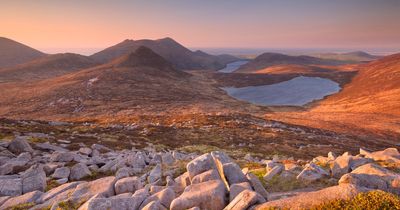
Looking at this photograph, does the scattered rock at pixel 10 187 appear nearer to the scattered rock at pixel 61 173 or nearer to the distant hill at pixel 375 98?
the scattered rock at pixel 61 173

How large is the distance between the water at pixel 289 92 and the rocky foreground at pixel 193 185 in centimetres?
9156

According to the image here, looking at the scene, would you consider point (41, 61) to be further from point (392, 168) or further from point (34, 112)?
point (392, 168)

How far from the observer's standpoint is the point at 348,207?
24.7ft

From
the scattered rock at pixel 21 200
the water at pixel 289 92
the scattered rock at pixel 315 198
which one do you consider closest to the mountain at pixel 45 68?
the water at pixel 289 92

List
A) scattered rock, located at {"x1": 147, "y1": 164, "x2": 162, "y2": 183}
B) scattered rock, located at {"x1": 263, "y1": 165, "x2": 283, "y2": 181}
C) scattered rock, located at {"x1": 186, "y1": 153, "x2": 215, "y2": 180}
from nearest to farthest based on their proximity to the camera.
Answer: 1. scattered rock, located at {"x1": 186, "y1": 153, "x2": 215, "y2": 180}
2. scattered rock, located at {"x1": 263, "y1": 165, "x2": 283, "y2": 181}
3. scattered rock, located at {"x1": 147, "y1": 164, "x2": 162, "y2": 183}

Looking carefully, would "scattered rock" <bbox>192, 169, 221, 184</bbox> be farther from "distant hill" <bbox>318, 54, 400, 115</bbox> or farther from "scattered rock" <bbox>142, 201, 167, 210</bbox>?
"distant hill" <bbox>318, 54, 400, 115</bbox>

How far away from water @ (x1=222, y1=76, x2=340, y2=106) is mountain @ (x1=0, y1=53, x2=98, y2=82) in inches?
3945

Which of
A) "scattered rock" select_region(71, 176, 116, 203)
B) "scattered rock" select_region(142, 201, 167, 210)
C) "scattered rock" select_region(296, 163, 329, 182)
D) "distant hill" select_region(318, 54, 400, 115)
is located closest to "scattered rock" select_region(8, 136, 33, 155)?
"scattered rock" select_region(71, 176, 116, 203)

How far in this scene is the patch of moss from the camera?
23.9ft

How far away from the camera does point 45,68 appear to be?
165500 millimetres

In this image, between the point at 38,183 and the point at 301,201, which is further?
the point at 38,183

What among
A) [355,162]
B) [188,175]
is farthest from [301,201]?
[355,162]

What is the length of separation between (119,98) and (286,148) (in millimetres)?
59574

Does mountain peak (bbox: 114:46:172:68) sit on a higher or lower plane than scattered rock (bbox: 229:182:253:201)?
higher
